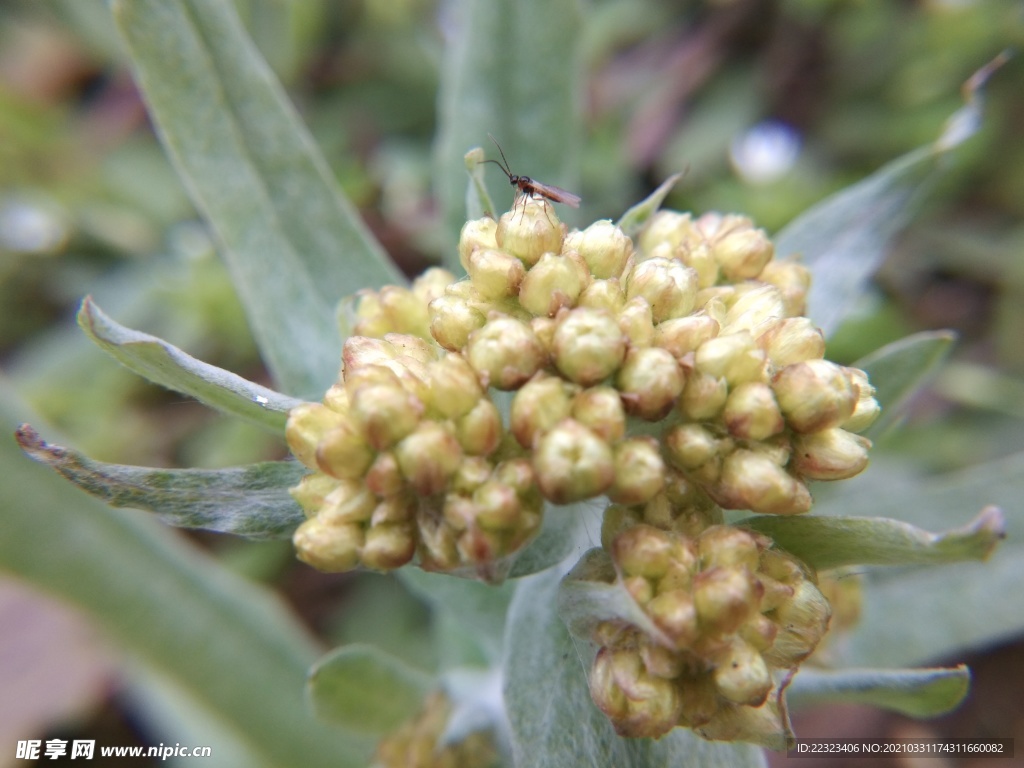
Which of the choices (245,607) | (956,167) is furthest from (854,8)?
(245,607)

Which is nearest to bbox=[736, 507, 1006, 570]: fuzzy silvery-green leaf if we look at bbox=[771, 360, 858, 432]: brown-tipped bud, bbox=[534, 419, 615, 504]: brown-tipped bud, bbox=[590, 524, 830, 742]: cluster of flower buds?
bbox=[590, 524, 830, 742]: cluster of flower buds

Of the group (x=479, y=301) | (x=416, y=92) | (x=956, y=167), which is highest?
(x=416, y=92)

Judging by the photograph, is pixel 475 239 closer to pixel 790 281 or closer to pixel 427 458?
pixel 427 458

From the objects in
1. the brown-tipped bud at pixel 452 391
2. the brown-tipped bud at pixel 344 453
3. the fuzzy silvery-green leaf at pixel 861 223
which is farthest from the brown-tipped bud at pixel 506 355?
the fuzzy silvery-green leaf at pixel 861 223

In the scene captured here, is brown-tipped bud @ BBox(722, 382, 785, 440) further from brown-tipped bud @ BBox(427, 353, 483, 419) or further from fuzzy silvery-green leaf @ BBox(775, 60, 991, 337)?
fuzzy silvery-green leaf @ BBox(775, 60, 991, 337)

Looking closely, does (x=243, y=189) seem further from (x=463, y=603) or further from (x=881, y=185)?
(x=881, y=185)

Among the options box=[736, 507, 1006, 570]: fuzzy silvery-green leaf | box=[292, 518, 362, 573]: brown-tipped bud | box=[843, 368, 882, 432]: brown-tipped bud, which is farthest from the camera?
box=[843, 368, 882, 432]: brown-tipped bud
